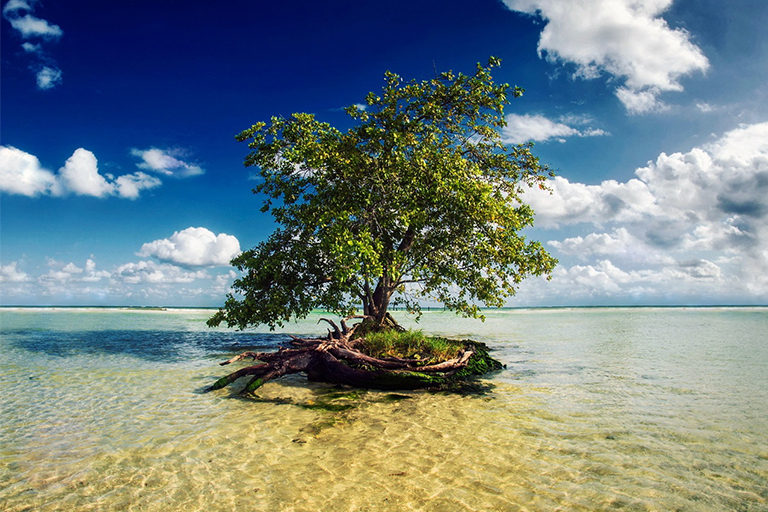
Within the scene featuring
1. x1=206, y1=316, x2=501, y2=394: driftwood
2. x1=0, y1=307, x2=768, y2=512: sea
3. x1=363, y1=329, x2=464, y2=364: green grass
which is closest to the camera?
x1=0, y1=307, x2=768, y2=512: sea

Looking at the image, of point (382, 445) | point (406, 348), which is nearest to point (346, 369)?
point (406, 348)

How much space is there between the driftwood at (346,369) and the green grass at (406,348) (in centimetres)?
61

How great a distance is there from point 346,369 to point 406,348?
2.73m

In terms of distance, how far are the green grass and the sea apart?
1.90 meters

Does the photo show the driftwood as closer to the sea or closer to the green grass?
the sea

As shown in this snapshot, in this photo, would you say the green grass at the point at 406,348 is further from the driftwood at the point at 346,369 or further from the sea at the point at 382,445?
the sea at the point at 382,445

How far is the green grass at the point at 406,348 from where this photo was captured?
48.7ft

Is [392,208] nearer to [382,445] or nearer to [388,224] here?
[388,224]

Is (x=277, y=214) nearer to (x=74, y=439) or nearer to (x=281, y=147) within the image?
(x=281, y=147)

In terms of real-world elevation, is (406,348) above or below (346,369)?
above

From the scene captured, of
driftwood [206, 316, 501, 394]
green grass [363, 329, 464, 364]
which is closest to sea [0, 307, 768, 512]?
driftwood [206, 316, 501, 394]

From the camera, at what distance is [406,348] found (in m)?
15.5

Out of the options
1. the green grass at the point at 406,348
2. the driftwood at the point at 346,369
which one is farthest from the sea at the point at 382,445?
the green grass at the point at 406,348

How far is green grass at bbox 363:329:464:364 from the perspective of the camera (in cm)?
1484
